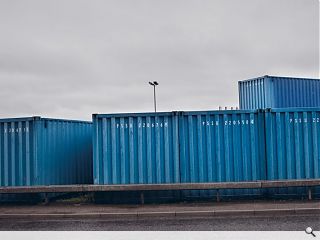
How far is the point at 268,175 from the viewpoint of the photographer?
14633 mm

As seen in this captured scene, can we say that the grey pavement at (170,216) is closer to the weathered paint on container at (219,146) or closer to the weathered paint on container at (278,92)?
the weathered paint on container at (219,146)

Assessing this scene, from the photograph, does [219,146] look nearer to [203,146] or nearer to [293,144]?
[203,146]

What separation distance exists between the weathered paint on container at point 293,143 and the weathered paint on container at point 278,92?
508 centimetres

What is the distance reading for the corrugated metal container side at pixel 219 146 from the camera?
1459 cm

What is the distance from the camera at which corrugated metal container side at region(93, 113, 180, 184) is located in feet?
47.9

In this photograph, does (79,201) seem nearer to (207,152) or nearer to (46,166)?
(46,166)

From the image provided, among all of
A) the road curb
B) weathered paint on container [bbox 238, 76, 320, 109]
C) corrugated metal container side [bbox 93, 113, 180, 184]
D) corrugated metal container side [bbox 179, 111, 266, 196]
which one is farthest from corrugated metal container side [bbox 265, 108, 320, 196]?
weathered paint on container [bbox 238, 76, 320, 109]

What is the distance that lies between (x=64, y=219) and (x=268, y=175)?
6.17 metres

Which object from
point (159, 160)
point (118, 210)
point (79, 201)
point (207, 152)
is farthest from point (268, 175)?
point (79, 201)

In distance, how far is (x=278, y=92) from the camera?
20.0 metres

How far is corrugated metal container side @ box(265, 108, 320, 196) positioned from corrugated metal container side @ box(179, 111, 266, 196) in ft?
1.18

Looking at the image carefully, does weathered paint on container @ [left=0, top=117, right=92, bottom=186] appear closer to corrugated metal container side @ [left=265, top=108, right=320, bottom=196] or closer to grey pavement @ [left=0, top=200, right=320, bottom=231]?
grey pavement @ [left=0, top=200, right=320, bottom=231]

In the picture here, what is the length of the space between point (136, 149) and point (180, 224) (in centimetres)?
427

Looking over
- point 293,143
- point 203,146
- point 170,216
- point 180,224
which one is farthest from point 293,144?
point 180,224
